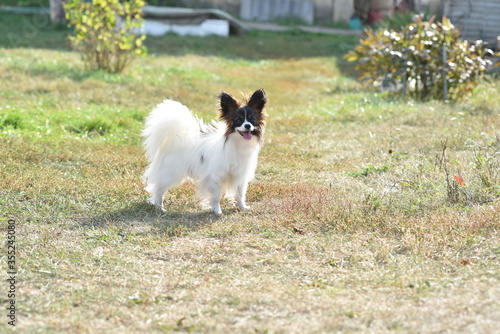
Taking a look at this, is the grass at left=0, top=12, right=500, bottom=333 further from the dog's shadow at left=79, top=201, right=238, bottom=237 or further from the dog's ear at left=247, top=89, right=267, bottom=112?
the dog's ear at left=247, top=89, right=267, bottom=112

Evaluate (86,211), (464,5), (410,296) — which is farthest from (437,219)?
(464,5)

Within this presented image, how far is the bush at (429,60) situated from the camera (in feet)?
40.1

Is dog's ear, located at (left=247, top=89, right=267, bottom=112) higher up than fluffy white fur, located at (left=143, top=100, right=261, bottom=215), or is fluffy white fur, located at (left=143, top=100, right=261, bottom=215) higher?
dog's ear, located at (left=247, top=89, right=267, bottom=112)

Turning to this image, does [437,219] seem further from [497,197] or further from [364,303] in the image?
[364,303]

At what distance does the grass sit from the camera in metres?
4.25

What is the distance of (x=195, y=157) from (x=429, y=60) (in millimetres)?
6991

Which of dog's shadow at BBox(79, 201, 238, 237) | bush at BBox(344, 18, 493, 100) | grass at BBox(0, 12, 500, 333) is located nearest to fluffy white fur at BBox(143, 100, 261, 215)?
dog's shadow at BBox(79, 201, 238, 237)

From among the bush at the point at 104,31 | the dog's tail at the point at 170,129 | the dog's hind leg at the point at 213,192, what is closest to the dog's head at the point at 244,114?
the dog's tail at the point at 170,129

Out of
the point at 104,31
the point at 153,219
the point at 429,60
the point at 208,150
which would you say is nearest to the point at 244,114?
the point at 208,150

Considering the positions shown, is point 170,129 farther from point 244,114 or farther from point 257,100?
point 257,100

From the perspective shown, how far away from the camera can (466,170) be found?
7.34 metres

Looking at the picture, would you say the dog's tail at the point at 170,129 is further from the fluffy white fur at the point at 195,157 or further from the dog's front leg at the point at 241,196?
the dog's front leg at the point at 241,196

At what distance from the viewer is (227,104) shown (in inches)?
251

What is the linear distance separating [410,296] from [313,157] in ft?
15.0
